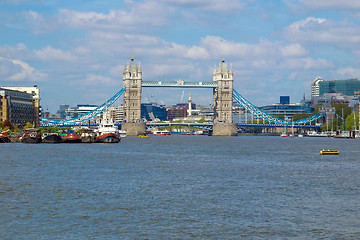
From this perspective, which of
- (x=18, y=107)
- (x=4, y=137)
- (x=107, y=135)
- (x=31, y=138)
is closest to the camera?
(x=31, y=138)

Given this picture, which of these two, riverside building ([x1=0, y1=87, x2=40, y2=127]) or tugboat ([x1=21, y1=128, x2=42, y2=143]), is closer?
tugboat ([x1=21, y1=128, x2=42, y2=143])

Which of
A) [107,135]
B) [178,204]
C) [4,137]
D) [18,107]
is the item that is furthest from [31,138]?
[178,204]

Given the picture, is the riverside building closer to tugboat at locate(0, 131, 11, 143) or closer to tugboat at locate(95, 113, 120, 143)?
tugboat at locate(0, 131, 11, 143)

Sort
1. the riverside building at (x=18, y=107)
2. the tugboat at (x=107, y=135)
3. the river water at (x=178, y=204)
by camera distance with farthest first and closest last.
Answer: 1. the riverside building at (x=18, y=107)
2. the tugboat at (x=107, y=135)
3. the river water at (x=178, y=204)

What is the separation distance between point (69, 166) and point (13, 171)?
7359 mm

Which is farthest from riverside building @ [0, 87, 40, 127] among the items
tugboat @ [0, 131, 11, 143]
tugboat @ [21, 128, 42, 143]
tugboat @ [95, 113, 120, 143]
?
tugboat @ [95, 113, 120, 143]

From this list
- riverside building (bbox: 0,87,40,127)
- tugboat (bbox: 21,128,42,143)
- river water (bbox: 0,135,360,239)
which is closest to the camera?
river water (bbox: 0,135,360,239)

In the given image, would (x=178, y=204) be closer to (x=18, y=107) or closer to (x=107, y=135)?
(x=107, y=135)

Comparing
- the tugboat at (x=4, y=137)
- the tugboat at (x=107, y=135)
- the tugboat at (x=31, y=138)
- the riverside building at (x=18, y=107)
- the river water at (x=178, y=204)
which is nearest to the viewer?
the river water at (x=178, y=204)

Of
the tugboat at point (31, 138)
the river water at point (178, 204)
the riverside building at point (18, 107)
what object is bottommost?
the river water at point (178, 204)

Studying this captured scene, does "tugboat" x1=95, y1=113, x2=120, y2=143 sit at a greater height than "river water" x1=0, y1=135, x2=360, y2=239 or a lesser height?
greater

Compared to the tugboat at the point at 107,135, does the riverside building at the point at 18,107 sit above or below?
above

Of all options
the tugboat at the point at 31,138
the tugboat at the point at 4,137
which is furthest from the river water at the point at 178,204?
the tugboat at the point at 4,137

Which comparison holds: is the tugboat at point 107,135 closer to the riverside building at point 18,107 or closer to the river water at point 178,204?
the riverside building at point 18,107
